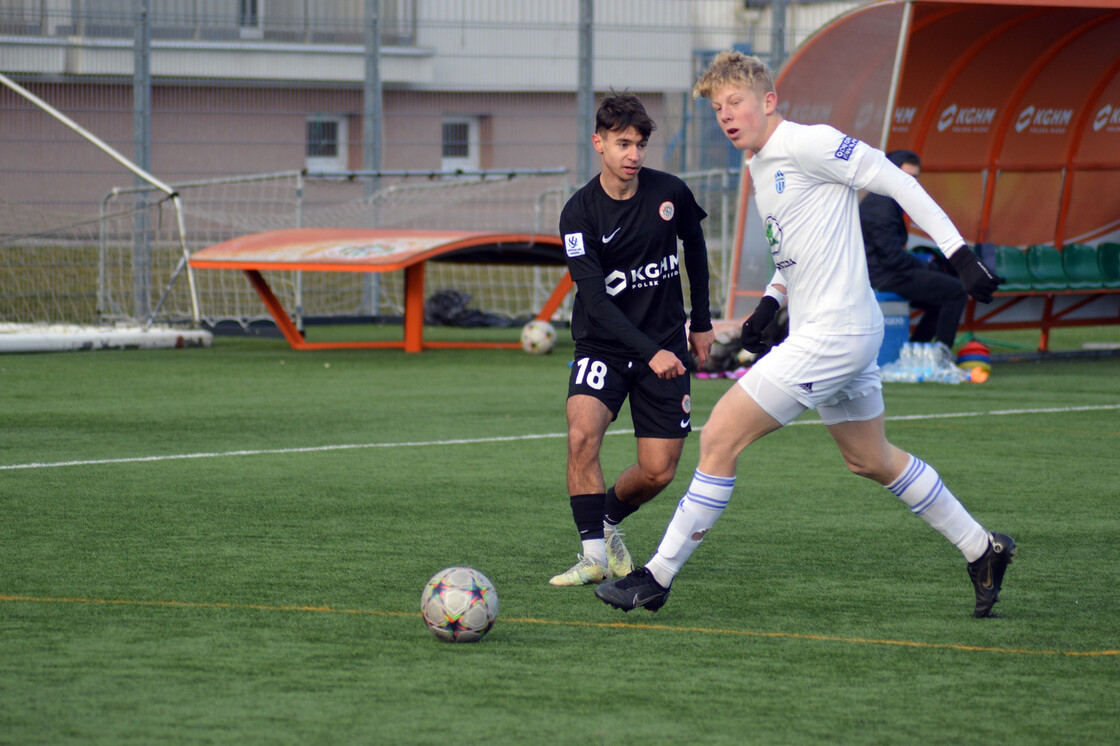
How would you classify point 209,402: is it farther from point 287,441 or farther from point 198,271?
point 198,271

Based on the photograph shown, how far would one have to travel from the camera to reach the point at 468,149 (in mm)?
20188

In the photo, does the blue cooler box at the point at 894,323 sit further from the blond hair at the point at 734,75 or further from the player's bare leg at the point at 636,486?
the blond hair at the point at 734,75

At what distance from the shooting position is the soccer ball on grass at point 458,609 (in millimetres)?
4426

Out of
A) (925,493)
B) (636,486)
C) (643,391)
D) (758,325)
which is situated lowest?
(636,486)

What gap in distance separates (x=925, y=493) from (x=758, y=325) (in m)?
0.75

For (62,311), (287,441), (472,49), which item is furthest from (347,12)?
(287,441)

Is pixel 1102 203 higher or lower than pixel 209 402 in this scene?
higher

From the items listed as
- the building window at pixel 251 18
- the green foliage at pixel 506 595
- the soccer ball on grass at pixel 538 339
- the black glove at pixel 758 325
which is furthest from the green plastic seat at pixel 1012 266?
the black glove at pixel 758 325

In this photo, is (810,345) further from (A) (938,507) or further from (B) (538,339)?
(B) (538,339)

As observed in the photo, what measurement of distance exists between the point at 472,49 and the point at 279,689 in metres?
16.7

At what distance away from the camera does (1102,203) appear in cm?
1653

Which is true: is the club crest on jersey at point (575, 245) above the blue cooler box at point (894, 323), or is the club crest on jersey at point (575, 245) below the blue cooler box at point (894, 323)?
above

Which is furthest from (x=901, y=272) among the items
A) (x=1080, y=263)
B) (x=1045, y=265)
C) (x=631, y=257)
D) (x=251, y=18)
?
(x=251, y=18)

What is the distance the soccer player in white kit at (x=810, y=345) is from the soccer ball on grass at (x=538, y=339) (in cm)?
1062
